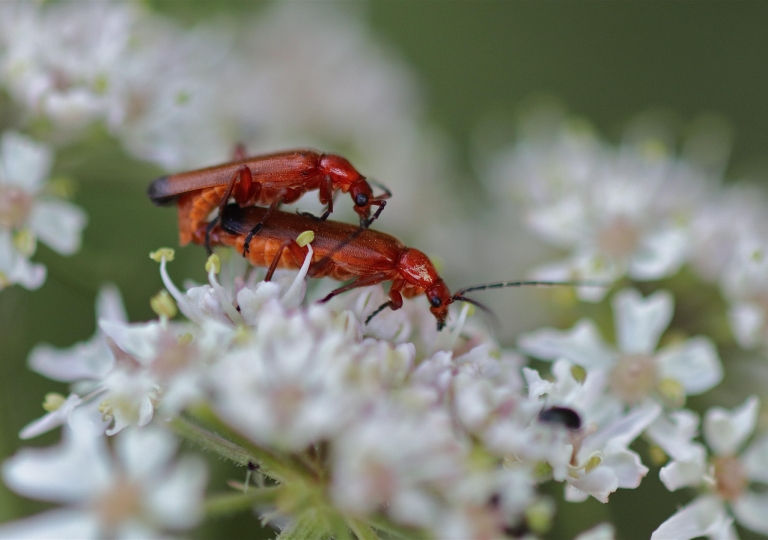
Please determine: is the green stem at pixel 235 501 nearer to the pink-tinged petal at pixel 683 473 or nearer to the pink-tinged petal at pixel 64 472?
the pink-tinged petal at pixel 64 472

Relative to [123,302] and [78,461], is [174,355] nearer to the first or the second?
[78,461]

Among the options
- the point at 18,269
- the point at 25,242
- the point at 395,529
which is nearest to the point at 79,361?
the point at 18,269

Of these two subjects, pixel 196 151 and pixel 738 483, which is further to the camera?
pixel 196 151

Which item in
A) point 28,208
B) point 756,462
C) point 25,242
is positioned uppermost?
point 28,208

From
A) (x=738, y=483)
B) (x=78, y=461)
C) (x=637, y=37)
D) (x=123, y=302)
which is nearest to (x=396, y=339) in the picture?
(x=78, y=461)

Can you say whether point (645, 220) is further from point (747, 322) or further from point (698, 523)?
point (698, 523)

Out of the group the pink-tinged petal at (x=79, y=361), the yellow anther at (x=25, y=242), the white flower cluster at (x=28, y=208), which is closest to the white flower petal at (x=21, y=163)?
the white flower cluster at (x=28, y=208)
